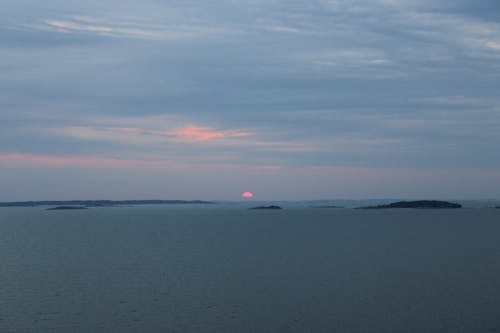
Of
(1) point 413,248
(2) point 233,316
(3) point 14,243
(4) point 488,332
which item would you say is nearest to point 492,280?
Result: (4) point 488,332

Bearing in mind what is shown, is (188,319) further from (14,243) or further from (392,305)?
(14,243)

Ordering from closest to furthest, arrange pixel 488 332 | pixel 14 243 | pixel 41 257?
pixel 488 332, pixel 41 257, pixel 14 243

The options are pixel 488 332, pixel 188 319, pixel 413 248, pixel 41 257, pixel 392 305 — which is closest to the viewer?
pixel 488 332

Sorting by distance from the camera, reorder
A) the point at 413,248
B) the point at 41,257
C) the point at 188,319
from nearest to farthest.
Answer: the point at 188,319 < the point at 41,257 < the point at 413,248

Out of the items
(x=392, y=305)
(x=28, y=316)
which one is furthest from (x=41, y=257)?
(x=392, y=305)

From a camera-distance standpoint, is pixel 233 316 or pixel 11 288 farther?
pixel 11 288

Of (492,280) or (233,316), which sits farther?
(492,280)

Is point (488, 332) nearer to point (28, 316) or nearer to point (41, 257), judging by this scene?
point (28, 316)

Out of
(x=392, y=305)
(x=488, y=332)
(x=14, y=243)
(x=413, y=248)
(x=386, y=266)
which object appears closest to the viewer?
(x=488, y=332)
